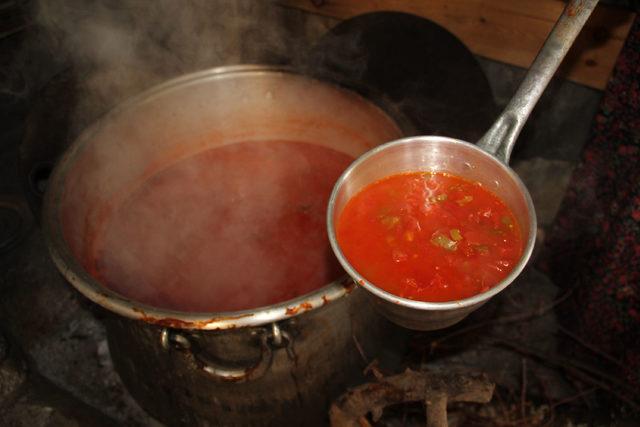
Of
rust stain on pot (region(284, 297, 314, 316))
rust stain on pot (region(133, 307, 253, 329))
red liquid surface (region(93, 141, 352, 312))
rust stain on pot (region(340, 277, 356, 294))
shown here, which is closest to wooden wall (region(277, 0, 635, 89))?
red liquid surface (region(93, 141, 352, 312))

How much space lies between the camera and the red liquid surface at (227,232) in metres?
2.27

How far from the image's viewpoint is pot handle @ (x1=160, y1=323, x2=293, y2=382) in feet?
5.37

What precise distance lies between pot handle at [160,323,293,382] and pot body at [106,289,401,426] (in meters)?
0.01

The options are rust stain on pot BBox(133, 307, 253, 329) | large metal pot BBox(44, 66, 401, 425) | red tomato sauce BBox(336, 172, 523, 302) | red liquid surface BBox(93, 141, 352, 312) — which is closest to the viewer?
red tomato sauce BBox(336, 172, 523, 302)

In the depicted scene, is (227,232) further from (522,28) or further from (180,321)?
(522,28)

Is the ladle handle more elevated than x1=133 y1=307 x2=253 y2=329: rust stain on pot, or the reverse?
the ladle handle

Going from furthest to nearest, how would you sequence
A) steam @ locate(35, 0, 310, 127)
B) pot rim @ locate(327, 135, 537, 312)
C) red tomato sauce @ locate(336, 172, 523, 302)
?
1. steam @ locate(35, 0, 310, 127)
2. red tomato sauce @ locate(336, 172, 523, 302)
3. pot rim @ locate(327, 135, 537, 312)

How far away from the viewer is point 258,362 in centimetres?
169

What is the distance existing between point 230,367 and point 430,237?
88 cm

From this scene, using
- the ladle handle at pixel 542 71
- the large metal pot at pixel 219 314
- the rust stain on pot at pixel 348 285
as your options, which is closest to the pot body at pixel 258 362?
the large metal pot at pixel 219 314

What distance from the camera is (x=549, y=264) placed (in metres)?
3.09

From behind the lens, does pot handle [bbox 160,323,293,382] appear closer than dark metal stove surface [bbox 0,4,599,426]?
Yes

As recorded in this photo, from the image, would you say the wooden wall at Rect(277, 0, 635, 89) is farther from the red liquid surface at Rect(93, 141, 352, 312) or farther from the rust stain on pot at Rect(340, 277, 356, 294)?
the rust stain on pot at Rect(340, 277, 356, 294)

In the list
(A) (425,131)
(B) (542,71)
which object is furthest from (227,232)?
(B) (542,71)
